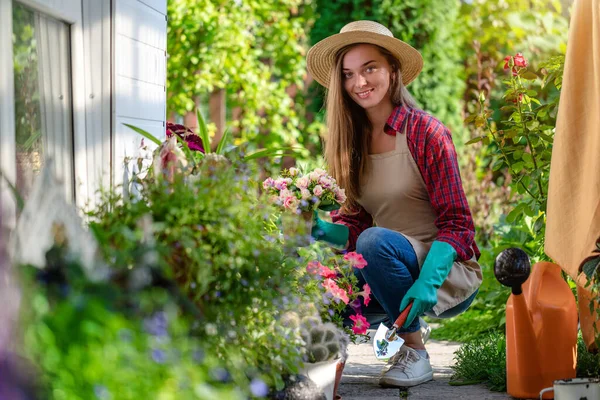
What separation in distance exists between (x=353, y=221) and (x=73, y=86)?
1.22 m

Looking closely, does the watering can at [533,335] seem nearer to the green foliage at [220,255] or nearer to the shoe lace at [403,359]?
the shoe lace at [403,359]

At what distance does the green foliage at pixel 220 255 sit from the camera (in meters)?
1.68

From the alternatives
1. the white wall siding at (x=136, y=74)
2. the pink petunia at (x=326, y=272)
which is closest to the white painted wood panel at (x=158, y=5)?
the white wall siding at (x=136, y=74)

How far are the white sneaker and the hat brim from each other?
1134 mm

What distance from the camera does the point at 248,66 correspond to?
7.01 m

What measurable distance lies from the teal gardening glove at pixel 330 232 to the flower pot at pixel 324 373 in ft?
2.51

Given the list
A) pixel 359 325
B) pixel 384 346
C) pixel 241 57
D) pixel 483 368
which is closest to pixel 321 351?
pixel 359 325

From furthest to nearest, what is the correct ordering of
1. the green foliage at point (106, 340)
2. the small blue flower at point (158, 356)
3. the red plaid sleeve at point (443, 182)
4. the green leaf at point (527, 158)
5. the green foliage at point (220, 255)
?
1. the green leaf at point (527, 158)
2. the red plaid sleeve at point (443, 182)
3. the green foliage at point (220, 255)
4. the small blue flower at point (158, 356)
5. the green foliage at point (106, 340)

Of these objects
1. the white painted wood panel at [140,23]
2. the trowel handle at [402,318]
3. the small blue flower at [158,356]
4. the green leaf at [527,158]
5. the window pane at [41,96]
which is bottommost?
the trowel handle at [402,318]

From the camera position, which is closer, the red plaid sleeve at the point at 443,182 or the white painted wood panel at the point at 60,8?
the white painted wood panel at the point at 60,8

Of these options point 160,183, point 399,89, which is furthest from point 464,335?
point 160,183

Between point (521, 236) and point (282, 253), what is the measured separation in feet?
9.04

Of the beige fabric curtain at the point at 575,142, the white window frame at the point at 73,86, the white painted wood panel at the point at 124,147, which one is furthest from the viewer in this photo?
the white painted wood panel at the point at 124,147

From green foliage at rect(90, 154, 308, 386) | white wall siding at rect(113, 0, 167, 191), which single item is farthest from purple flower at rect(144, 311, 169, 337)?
white wall siding at rect(113, 0, 167, 191)
